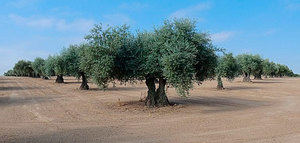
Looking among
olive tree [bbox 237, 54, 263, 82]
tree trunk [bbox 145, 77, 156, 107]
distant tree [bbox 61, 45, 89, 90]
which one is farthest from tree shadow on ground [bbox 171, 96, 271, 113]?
olive tree [bbox 237, 54, 263, 82]

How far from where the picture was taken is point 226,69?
36562 millimetres

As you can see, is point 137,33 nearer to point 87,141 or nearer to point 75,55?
point 87,141

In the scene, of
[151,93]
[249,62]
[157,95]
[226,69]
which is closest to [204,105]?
[157,95]

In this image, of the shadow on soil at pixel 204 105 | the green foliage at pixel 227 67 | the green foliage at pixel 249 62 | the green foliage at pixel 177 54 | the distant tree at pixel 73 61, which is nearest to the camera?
the green foliage at pixel 177 54

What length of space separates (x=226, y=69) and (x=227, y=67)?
16.3 inches

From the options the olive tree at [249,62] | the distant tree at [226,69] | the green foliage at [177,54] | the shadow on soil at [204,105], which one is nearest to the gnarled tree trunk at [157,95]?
the shadow on soil at [204,105]

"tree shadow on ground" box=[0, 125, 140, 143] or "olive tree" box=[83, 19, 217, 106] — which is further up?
"olive tree" box=[83, 19, 217, 106]

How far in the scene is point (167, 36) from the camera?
16094 mm

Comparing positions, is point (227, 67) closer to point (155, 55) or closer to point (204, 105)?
point (204, 105)

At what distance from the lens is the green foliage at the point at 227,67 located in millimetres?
36156

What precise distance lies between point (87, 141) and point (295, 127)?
9.72m

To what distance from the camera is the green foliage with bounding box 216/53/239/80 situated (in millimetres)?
36156

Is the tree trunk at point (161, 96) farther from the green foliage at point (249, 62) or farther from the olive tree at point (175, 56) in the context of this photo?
the green foliage at point (249, 62)

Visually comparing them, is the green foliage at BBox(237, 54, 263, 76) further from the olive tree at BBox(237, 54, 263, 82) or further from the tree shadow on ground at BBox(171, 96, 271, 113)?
the tree shadow on ground at BBox(171, 96, 271, 113)
